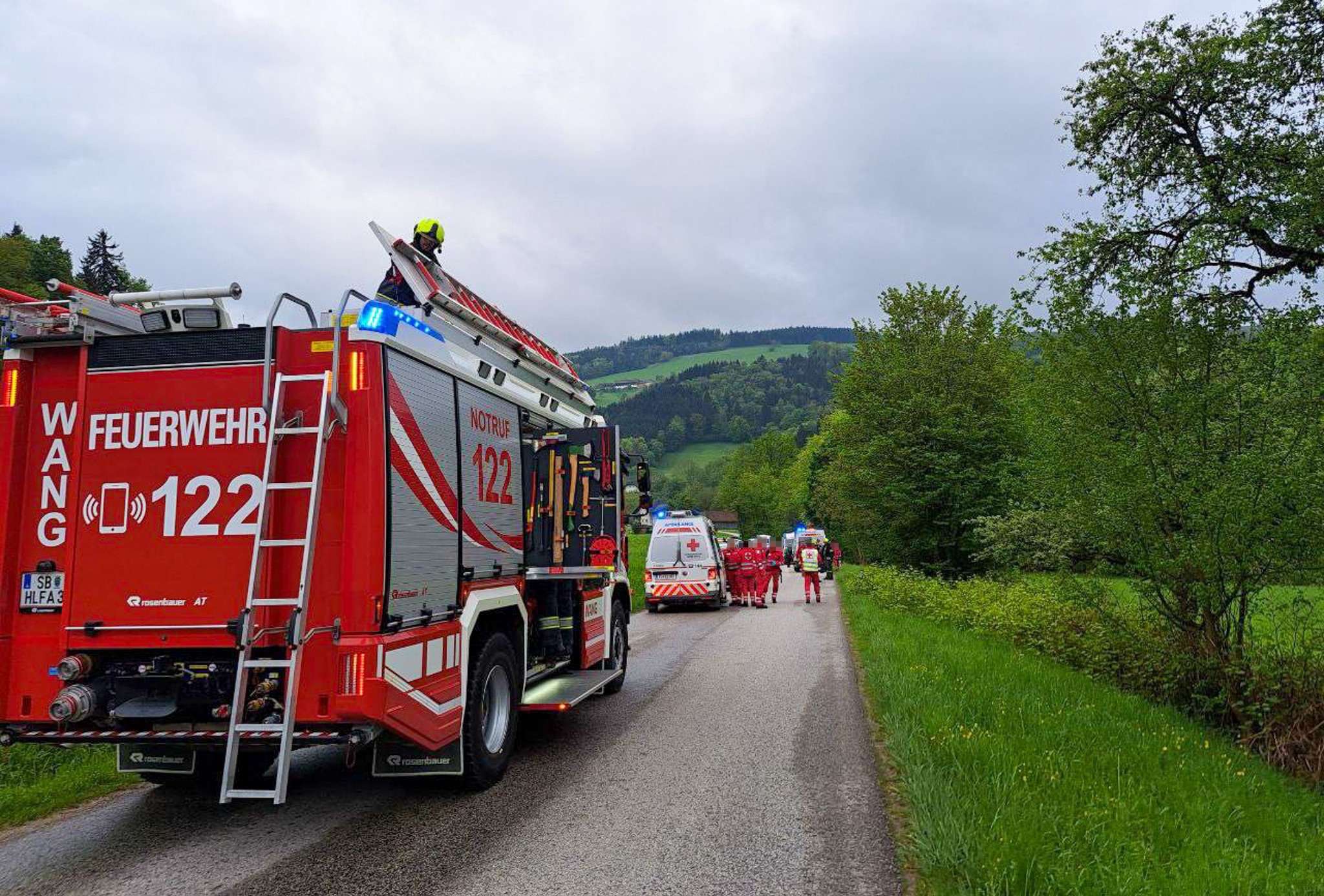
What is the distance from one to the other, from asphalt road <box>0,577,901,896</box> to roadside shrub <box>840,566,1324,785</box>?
11.9ft

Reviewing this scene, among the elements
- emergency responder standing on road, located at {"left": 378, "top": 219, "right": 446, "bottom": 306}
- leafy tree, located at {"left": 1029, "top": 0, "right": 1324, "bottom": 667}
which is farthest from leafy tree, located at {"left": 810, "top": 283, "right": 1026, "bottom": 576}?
emergency responder standing on road, located at {"left": 378, "top": 219, "right": 446, "bottom": 306}

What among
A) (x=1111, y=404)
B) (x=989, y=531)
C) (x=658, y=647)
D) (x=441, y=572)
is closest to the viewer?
(x=441, y=572)

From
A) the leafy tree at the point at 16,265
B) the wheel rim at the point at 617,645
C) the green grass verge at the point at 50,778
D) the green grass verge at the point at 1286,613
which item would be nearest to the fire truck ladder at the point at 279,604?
the green grass verge at the point at 50,778

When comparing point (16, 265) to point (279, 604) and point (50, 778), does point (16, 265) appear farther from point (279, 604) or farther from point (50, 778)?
point (279, 604)

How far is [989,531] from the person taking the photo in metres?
15.9

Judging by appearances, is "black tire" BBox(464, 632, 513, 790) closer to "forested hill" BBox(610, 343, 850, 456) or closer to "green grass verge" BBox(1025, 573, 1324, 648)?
"green grass verge" BBox(1025, 573, 1324, 648)

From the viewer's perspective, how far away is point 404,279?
6535 mm

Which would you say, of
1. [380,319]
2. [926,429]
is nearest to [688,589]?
[926,429]

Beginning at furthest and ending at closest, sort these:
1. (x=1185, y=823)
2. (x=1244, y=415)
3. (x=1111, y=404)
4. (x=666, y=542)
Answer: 1. (x=666, y=542)
2. (x=1111, y=404)
3. (x=1244, y=415)
4. (x=1185, y=823)

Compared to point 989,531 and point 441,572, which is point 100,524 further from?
point 989,531

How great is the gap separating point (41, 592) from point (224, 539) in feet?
4.03

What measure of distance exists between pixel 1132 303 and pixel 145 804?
404 inches

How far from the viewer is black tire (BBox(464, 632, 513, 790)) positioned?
564 centimetres

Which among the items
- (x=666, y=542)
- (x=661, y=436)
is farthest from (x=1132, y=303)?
(x=661, y=436)
